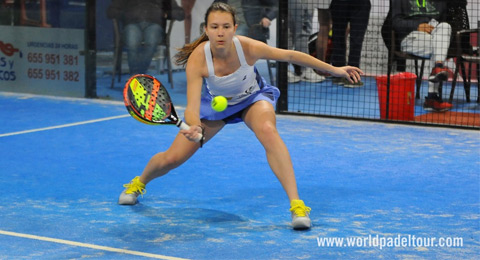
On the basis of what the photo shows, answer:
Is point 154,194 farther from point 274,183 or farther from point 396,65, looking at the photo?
point 396,65

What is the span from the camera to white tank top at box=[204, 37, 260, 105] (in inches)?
212

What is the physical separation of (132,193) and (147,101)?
95 centimetres

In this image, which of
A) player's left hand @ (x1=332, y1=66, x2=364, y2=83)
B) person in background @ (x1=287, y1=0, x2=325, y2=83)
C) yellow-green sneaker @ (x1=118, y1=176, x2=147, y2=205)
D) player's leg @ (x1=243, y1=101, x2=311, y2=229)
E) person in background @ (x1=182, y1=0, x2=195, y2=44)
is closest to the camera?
player's leg @ (x1=243, y1=101, x2=311, y2=229)

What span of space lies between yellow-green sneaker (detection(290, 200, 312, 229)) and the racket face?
3.16 feet

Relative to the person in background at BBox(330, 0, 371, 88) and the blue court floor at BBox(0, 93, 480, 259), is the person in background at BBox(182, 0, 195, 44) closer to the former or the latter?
the blue court floor at BBox(0, 93, 480, 259)

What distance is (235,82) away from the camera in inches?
215

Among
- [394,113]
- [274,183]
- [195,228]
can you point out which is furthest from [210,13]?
[394,113]

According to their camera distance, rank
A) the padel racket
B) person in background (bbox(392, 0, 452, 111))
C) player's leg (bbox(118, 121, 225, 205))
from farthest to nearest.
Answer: person in background (bbox(392, 0, 452, 111))
player's leg (bbox(118, 121, 225, 205))
the padel racket

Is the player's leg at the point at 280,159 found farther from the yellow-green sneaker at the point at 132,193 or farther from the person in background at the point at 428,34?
the person in background at the point at 428,34

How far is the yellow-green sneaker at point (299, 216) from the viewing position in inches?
198

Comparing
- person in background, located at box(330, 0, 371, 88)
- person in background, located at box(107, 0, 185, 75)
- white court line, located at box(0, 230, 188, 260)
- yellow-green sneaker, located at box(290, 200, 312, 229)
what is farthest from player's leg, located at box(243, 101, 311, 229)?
person in background, located at box(107, 0, 185, 75)

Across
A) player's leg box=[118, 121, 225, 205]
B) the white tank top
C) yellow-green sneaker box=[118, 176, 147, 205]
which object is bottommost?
yellow-green sneaker box=[118, 176, 147, 205]

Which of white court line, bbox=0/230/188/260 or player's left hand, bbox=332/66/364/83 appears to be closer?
white court line, bbox=0/230/188/260

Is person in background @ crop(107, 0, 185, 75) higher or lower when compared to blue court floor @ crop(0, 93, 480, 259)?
higher
